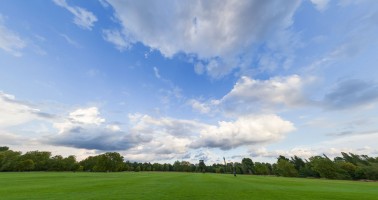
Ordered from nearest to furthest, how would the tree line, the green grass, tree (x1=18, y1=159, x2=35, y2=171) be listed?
the green grass → the tree line → tree (x1=18, y1=159, x2=35, y2=171)

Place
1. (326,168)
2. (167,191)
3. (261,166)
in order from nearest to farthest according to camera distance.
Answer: (167,191) < (326,168) < (261,166)

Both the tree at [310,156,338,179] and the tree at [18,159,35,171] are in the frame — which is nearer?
the tree at [310,156,338,179]

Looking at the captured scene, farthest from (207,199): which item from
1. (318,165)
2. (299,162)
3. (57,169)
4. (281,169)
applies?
(299,162)

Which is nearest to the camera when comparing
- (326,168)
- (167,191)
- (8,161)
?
(167,191)

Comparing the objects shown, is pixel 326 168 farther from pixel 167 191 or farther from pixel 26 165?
pixel 26 165

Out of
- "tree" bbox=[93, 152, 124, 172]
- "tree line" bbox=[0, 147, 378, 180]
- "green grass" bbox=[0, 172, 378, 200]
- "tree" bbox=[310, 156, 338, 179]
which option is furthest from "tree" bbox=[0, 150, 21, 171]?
"tree" bbox=[310, 156, 338, 179]

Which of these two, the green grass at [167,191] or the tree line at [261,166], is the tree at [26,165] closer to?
the tree line at [261,166]

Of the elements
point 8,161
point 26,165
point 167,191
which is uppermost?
point 8,161

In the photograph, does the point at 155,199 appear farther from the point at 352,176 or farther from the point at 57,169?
the point at 57,169

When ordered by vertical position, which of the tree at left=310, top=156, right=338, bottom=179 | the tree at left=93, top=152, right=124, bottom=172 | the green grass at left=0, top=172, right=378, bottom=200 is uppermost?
the tree at left=93, top=152, right=124, bottom=172

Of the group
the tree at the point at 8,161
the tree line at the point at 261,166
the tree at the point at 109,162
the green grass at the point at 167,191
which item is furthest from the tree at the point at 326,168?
the tree at the point at 8,161

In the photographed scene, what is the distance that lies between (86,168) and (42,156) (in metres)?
35.0

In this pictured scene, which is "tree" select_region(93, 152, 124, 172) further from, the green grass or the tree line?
the green grass

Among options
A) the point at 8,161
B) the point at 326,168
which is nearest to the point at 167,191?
the point at 326,168
